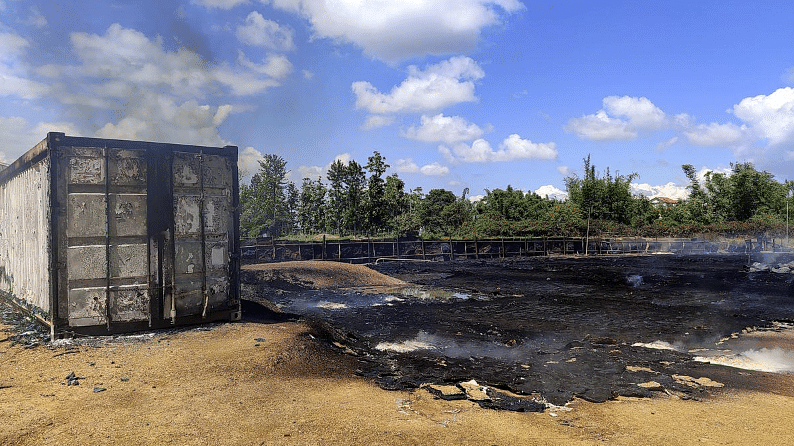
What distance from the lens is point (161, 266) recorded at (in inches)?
300

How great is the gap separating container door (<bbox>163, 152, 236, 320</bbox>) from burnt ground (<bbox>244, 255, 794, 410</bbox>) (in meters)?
2.29

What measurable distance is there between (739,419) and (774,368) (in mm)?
3591

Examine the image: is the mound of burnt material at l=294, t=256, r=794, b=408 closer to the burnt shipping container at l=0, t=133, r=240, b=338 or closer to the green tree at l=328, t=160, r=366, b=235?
the burnt shipping container at l=0, t=133, r=240, b=338

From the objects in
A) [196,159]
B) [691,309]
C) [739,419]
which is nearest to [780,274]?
[691,309]

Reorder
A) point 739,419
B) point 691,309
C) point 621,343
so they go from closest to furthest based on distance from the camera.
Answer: point 739,419 → point 621,343 → point 691,309

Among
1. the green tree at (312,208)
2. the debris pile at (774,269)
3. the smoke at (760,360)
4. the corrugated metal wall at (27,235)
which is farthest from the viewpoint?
the green tree at (312,208)

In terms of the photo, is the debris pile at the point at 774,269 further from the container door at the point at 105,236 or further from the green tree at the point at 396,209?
the container door at the point at 105,236

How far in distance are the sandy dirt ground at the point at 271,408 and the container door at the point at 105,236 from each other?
2.07 ft

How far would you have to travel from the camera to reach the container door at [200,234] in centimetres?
780

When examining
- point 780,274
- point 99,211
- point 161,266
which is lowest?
point 780,274

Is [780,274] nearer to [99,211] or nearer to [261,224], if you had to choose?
[99,211]

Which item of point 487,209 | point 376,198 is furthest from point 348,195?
point 487,209

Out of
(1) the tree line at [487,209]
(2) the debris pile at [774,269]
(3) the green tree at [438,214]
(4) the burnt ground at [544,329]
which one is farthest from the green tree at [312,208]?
(2) the debris pile at [774,269]

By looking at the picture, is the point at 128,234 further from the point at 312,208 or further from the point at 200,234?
the point at 312,208
